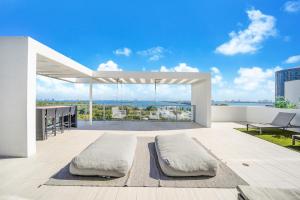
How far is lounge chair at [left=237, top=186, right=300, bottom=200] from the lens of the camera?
2.19 m

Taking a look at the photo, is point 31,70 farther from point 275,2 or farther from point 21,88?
point 275,2

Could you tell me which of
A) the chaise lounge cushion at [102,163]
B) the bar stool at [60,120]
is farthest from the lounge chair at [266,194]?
the bar stool at [60,120]

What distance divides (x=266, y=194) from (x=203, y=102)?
8.40 m

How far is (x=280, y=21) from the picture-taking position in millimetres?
16062

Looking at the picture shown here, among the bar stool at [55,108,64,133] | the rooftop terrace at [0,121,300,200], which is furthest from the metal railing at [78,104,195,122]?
the rooftop terrace at [0,121,300,200]

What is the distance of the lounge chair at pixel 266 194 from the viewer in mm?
2189

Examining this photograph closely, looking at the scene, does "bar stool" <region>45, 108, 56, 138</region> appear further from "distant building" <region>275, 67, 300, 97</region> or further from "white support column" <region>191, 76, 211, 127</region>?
"distant building" <region>275, 67, 300, 97</region>

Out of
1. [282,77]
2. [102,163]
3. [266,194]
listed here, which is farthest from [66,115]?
[282,77]

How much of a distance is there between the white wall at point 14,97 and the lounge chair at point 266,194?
471 centimetres

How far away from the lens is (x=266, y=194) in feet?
7.39

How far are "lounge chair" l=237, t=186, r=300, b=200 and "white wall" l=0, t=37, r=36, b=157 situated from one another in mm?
4709

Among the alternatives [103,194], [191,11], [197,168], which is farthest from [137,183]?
[191,11]

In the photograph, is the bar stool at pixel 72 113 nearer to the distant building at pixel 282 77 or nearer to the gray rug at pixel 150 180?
the gray rug at pixel 150 180

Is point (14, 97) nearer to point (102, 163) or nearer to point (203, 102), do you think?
point (102, 163)
